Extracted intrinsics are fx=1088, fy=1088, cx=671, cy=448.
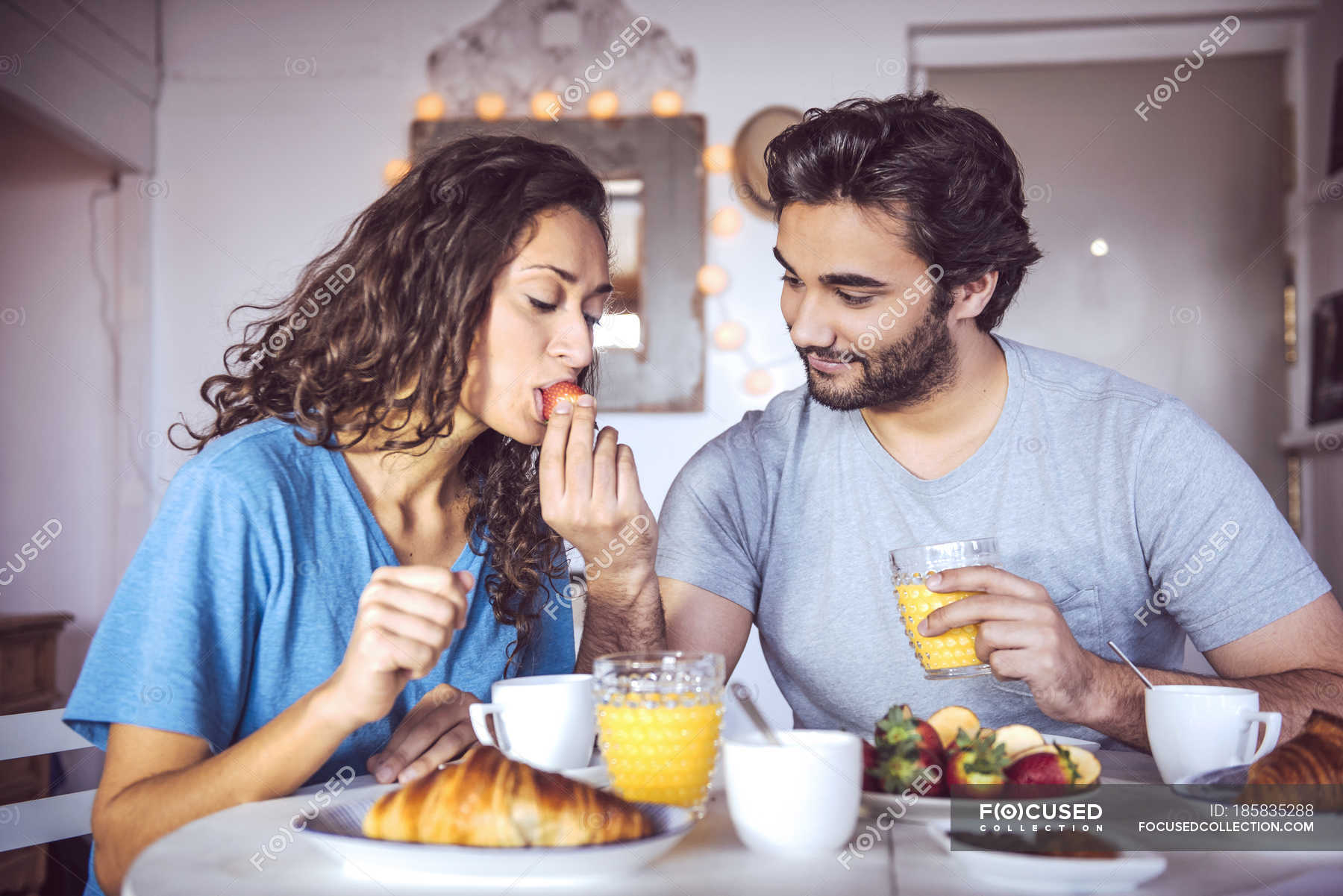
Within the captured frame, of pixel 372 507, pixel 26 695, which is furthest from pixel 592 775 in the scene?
pixel 26 695

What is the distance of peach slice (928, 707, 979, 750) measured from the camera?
39.0 inches

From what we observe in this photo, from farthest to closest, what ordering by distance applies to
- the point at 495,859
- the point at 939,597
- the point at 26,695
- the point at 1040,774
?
the point at 26,695
the point at 939,597
the point at 1040,774
the point at 495,859

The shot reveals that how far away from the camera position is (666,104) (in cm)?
368

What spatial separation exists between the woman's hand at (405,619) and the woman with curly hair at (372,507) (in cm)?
3

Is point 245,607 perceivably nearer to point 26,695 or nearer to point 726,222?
point 26,695

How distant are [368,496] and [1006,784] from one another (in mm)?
943

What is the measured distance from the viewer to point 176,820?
3.33ft

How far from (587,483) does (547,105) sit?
2.58 m

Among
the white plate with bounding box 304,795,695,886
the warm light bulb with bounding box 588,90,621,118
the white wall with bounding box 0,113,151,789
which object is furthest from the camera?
the warm light bulb with bounding box 588,90,621,118

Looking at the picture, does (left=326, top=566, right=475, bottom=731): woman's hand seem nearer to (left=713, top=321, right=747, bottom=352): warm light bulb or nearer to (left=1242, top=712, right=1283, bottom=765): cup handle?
(left=1242, top=712, right=1283, bottom=765): cup handle

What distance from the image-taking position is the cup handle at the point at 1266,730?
1.00 metres

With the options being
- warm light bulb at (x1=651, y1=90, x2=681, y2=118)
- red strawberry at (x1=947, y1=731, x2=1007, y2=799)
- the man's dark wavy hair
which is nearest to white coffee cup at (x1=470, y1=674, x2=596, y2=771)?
red strawberry at (x1=947, y1=731, x2=1007, y2=799)

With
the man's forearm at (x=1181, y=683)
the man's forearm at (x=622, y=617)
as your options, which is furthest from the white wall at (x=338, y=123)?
the man's forearm at (x=1181, y=683)

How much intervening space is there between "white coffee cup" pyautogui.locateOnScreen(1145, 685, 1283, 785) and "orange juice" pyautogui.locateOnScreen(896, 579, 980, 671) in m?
0.28
